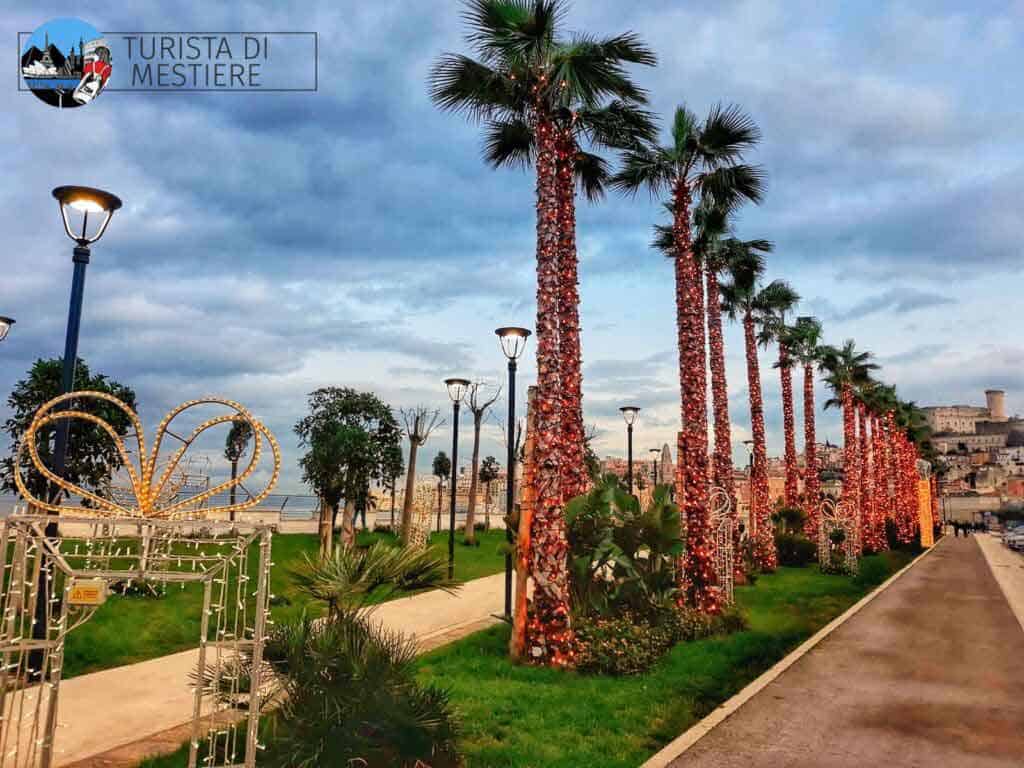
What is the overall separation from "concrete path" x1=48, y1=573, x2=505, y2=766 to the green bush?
17.8m

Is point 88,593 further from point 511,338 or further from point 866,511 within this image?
point 866,511

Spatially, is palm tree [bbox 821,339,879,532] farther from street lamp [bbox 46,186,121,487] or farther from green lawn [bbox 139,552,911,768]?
street lamp [bbox 46,186,121,487]

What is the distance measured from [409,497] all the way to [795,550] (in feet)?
51.2

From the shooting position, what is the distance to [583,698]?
29.0 ft

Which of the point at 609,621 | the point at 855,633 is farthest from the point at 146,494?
the point at 855,633

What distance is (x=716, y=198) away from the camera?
17188 millimetres

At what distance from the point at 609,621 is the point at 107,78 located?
12.1m

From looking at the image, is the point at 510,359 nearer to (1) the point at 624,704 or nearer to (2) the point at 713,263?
(1) the point at 624,704

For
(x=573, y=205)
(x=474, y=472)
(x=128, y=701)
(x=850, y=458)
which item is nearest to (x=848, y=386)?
(x=850, y=458)

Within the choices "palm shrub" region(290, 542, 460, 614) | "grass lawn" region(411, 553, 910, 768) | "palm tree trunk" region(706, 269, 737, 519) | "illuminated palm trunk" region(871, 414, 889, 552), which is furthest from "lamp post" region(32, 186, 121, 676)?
"illuminated palm trunk" region(871, 414, 889, 552)

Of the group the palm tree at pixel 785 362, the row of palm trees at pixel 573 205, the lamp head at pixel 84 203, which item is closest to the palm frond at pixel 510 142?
the row of palm trees at pixel 573 205

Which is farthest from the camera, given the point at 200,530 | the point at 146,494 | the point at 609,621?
the point at 609,621

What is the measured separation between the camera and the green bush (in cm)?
2722

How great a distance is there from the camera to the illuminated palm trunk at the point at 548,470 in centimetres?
1045
